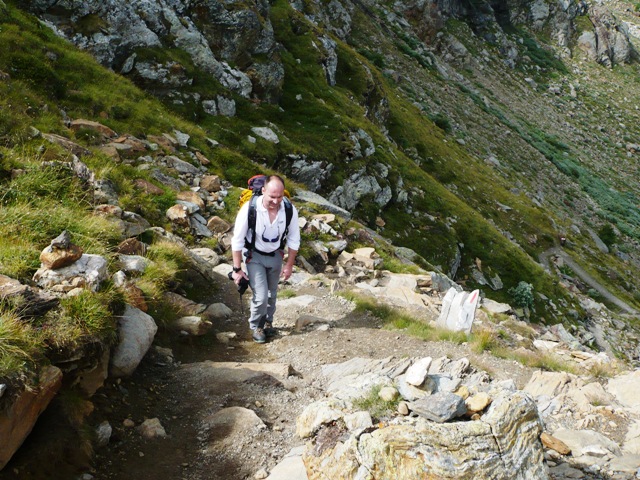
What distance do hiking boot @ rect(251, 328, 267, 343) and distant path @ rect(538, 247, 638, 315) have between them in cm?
3677

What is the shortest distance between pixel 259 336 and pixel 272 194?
3.05 meters

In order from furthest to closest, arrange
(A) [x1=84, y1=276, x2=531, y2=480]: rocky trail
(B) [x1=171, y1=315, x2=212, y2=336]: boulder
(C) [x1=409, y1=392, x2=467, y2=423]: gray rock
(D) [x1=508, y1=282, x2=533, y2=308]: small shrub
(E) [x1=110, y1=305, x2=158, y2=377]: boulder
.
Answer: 1. (D) [x1=508, y1=282, x2=533, y2=308]: small shrub
2. (B) [x1=171, y1=315, x2=212, y2=336]: boulder
3. (E) [x1=110, y1=305, x2=158, y2=377]: boulder
4. (A) [x1=84, y1=276, x2=531, y2=480]: rocky trail
5. (C) [x1=409, y1=392, x2=467, y2=423]: gray rock

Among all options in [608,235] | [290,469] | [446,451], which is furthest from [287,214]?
[608,235]

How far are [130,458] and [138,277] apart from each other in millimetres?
3699

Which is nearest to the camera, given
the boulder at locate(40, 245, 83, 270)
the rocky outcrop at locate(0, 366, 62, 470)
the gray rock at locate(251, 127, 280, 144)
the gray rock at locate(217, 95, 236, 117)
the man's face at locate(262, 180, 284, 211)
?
the rocky outcrop at locate(0, 366, 62, 470)

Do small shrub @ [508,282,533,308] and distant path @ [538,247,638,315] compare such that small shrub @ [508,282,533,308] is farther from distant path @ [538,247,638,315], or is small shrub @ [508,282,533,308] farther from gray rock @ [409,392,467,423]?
gray rock @ [409,392,467,423]

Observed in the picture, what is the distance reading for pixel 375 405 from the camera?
5809 mm

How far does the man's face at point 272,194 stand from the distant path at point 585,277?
1486 inches

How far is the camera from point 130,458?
546 cm

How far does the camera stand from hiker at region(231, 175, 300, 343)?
27.9ft

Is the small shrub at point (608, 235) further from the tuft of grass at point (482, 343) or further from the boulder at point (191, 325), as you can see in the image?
the boulder at point (191, 325)

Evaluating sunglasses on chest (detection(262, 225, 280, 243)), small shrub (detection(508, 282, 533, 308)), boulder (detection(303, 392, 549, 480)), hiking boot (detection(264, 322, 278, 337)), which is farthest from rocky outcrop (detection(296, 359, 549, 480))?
small shrub (detection(508, 282, 533, 308))

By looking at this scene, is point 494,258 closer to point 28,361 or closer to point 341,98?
point 341,98

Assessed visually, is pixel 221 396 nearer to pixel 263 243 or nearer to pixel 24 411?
pixel 24 411
